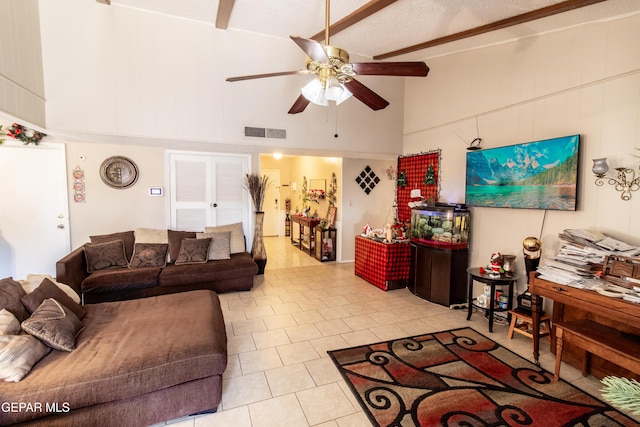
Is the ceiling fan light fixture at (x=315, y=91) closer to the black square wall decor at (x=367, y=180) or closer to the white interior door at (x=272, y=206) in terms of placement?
the black square wall decor at (x=367, y=180)

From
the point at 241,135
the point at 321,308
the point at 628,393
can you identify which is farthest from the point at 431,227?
the point at 628,393

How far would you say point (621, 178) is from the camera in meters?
2.63

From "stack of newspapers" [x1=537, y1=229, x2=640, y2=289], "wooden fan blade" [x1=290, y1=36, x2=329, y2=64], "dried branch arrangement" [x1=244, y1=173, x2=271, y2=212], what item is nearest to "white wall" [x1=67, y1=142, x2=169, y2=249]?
"dried branch arrangement" [x1=244, y1=173, x2=271, y2=212]

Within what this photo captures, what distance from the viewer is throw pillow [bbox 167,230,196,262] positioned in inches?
176

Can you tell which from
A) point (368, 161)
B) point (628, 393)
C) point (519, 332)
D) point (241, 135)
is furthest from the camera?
point (368, 161)

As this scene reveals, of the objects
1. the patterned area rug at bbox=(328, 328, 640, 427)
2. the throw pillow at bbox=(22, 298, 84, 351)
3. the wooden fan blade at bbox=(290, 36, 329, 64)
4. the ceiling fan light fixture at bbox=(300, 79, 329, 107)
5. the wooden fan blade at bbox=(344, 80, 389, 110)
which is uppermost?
the wooden fan blade at bbox=(344, 80, 389, 110)

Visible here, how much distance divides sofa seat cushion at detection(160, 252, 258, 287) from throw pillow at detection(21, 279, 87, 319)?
1345mm

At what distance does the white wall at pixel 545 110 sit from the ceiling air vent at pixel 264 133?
242 centimetres

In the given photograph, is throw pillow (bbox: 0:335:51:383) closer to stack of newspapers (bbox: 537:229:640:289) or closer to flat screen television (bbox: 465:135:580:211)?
stack of newspapers (bbox: 537:229:640:289)

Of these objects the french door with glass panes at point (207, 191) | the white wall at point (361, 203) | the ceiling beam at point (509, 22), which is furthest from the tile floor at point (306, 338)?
the ceiling beam at point (509, 22)

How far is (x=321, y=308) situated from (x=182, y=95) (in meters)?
3.46

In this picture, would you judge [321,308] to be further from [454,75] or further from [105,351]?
[454,75]

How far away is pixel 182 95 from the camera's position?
4047 millimetres

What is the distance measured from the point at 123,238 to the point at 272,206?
5151mm
